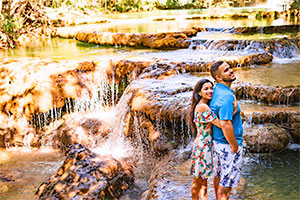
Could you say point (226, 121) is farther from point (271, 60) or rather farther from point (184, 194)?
point (271, 60)

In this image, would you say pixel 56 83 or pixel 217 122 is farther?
pixel 56 83

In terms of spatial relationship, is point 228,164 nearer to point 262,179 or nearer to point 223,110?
point 223,110

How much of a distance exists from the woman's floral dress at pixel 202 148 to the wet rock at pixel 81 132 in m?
4.55

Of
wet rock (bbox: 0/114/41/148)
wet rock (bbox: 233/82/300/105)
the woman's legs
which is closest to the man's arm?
the woman's legs

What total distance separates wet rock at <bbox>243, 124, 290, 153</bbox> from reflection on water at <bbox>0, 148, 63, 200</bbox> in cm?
363

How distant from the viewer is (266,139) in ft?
17.1

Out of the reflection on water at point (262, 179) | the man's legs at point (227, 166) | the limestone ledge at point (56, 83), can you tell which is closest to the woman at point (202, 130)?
the man's legs at point (227, 166)

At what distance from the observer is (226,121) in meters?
2.82

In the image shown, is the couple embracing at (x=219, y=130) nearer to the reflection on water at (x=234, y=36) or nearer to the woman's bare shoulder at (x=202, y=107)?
the woman's bare shoulder at (x=202, y=107)

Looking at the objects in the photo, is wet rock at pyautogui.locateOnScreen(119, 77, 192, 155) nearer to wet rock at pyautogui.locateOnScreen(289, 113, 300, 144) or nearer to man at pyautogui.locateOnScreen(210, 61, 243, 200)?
wet rock at pyautogui.locateOnScreen(289, 113, 300, 144)

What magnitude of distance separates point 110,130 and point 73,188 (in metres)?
2.78

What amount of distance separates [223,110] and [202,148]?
0.48m

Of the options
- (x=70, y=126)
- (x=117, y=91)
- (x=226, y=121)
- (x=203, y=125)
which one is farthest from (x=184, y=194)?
(x=117, y=91)

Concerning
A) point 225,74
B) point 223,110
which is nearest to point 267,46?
point 225,74
